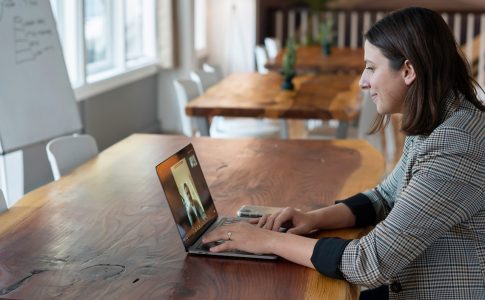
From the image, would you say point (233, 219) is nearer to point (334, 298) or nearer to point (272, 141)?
point (334, 298)

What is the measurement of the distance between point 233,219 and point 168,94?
5499 mm

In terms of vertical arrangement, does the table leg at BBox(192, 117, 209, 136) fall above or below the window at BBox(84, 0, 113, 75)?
below

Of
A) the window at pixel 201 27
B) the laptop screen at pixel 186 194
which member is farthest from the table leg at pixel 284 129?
the window at pixel 201 27

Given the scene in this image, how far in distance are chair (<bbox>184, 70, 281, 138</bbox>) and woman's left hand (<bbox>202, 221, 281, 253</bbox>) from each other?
3.15 metres

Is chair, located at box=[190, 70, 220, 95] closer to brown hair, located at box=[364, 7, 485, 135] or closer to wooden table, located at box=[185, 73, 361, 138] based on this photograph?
wooden table, located at box=[185, 73, 361, 138]

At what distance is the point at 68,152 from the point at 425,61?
1.66 metres

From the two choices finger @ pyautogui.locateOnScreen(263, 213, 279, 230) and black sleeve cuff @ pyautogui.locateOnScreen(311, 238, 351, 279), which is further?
finger @ pyautogui.locateOnScreen(263, 213, 279, 230)

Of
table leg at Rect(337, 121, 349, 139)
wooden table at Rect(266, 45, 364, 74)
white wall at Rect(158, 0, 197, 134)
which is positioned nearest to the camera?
table leg at Rect(337, 121, 349, 139)

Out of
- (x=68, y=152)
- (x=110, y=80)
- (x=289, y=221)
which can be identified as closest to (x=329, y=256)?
(x=289, y=221)

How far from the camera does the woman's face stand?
190 cm

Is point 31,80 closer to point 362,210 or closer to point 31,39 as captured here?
point 31,39

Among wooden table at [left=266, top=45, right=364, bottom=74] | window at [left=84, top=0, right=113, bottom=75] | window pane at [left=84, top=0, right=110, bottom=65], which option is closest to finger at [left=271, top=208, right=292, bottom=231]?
window at [left=84, top=0, right=113, bottom=75]

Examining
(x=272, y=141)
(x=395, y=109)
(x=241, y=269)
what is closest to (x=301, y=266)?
(x=241, y=269)

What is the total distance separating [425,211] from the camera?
5.81ft
